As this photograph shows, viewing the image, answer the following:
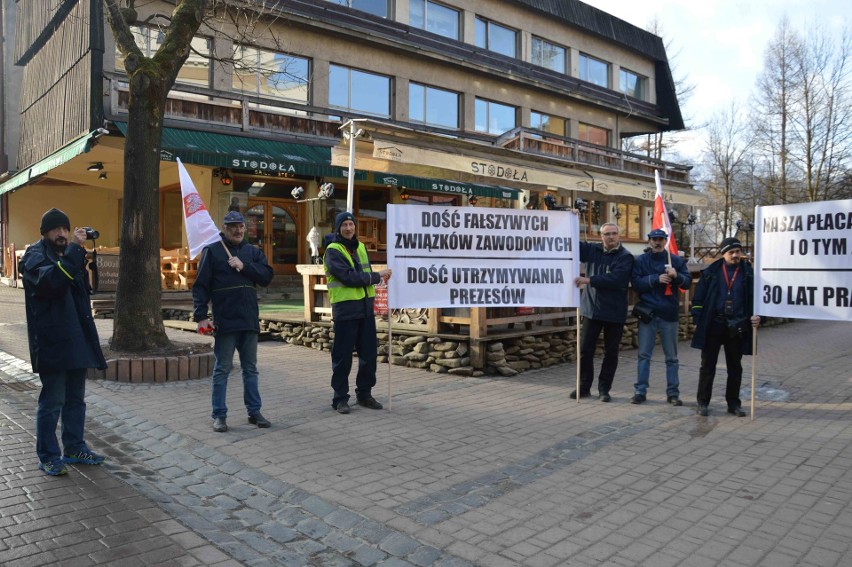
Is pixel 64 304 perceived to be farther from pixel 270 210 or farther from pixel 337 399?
pixel 270 210

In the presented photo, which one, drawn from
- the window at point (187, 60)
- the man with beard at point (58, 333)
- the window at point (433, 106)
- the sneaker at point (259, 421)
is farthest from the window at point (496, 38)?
the man with beard at point (58, 333)

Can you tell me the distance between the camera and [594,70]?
93.6 ft

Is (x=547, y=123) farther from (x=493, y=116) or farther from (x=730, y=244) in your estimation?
(x=730, y=244)

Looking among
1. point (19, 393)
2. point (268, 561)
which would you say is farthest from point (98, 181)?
point (268, 561)

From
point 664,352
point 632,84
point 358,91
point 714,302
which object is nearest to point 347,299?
point 664,352

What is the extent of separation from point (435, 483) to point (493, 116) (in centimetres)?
2111

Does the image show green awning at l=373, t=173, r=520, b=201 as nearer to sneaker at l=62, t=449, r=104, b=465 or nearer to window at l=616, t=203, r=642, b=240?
window at l=616, t=203, r=642, b=240

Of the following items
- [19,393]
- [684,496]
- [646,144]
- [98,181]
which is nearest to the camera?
[684,496]

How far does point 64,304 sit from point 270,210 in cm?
1468

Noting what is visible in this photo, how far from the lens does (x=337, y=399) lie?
6.60m

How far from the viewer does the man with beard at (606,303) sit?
725 centimetres

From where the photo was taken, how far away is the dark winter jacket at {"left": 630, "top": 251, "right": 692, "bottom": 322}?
7.19 meters

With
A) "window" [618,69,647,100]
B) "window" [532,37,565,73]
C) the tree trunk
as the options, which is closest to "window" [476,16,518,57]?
"window" [532,37,565,73]

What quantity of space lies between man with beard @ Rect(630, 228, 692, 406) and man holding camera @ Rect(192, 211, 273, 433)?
13.2ft
